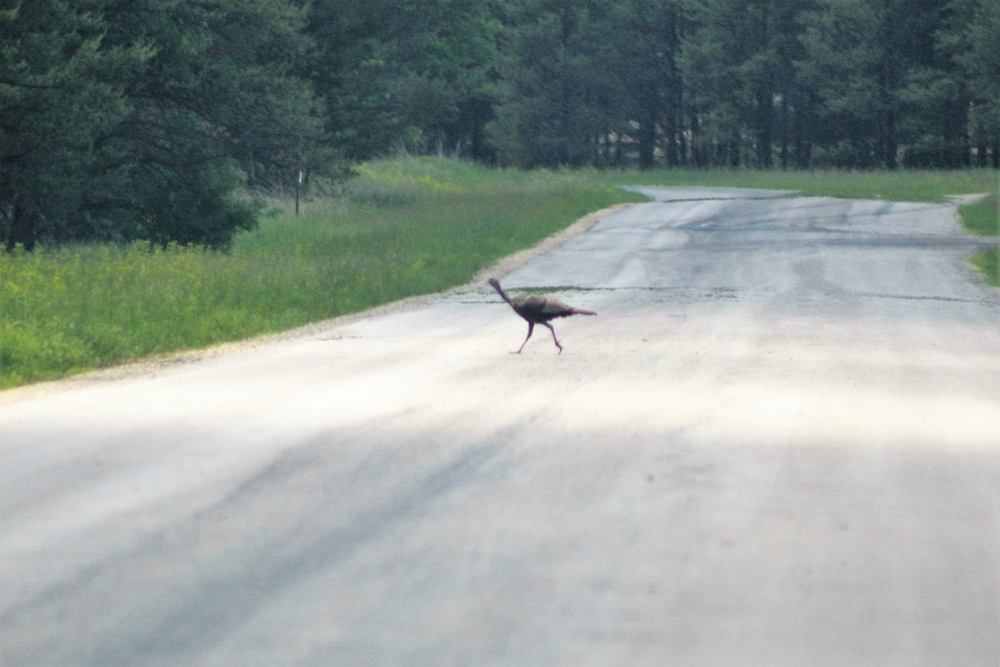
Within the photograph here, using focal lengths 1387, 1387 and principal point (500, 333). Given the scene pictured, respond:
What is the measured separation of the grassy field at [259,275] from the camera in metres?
15.1

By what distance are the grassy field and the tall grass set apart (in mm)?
25

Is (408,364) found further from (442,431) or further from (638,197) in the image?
(638,197)

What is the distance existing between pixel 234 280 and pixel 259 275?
1.01m

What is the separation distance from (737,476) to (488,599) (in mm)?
2824

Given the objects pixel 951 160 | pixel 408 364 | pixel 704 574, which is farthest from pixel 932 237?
pixel 951 160

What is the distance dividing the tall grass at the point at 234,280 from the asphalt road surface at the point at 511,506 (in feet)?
4.27

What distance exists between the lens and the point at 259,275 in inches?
851

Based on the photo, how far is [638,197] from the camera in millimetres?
53969

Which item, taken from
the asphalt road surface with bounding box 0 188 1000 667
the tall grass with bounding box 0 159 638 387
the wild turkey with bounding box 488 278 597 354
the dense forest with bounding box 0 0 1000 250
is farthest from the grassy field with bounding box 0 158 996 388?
the wild turkey with bounding box 488 278 597 354

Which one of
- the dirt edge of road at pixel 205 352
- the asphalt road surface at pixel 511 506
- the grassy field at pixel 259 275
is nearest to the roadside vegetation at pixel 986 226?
the grassy field at pixel 259 275

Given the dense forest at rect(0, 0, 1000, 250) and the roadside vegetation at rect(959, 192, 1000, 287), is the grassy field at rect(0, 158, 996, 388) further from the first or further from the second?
the dense forest at rect(0, 0, 1000, 250)

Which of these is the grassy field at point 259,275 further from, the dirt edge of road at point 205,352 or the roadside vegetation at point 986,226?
the roadside vegetation at point 986,226

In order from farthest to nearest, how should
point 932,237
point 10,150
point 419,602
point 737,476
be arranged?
point 932,237 < point 10,150 < point 737,476 < point 419,602

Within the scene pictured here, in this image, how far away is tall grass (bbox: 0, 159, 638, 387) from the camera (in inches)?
588
